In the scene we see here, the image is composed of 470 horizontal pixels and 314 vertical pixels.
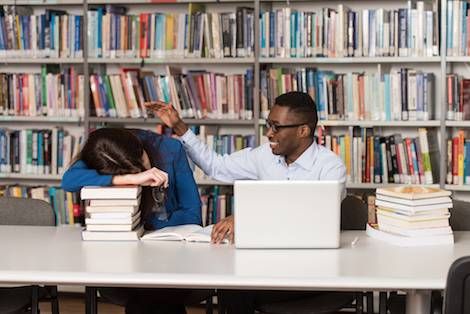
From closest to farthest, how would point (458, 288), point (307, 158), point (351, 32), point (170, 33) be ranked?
point (458, 288)
point (307, 158)
point (351, 32)
point (170, 33)

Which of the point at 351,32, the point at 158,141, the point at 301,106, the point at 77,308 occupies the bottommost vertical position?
the point at 77,308

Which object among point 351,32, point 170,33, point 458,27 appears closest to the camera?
point 458,27

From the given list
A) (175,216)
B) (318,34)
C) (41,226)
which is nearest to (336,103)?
(318,34)

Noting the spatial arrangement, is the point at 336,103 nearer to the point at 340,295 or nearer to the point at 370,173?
the point at 370,173

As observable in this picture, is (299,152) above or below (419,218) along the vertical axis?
above

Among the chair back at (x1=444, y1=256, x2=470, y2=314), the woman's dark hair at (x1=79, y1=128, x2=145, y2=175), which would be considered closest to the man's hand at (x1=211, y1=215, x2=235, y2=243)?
the woman's dark hair at (x1=79, y1=128, x2=145, y2=175)

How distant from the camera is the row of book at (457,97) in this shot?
15.6 feet

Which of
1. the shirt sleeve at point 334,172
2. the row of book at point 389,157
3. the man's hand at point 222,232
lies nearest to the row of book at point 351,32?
the row of book at point 389,157

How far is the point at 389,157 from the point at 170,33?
4.61 ft

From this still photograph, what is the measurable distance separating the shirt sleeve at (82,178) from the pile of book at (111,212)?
0.05m

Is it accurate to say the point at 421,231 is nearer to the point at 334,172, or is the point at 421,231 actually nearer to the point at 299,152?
the point at 334,172

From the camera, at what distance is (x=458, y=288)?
7.62ft

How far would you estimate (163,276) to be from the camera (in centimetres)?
256

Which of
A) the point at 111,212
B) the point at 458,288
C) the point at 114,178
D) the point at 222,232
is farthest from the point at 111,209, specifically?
the point at 458,288
